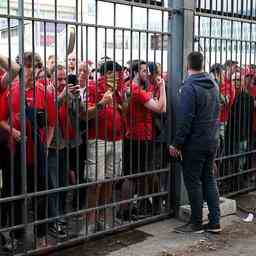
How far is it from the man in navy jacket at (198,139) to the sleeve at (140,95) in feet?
1.35

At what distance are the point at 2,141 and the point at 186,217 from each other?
230 centimetres

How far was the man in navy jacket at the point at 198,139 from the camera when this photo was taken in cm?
507

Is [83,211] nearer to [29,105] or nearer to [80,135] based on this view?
[80,135]

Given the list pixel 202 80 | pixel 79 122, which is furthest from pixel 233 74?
pixel 79 122

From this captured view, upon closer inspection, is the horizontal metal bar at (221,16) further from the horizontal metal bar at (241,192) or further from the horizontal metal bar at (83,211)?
the horizontal metal bar at (241,192)

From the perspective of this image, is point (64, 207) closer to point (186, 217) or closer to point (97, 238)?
point (97, 238)

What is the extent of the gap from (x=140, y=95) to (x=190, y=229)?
1.49 metres

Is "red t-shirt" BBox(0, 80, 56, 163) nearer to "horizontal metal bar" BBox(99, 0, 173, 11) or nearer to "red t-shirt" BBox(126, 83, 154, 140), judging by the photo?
"red t-shirt" BBox(126, 83, 154, 140)

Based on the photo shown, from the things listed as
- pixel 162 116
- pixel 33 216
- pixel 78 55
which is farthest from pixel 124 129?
pixel 33 216

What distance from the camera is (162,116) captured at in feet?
18.5

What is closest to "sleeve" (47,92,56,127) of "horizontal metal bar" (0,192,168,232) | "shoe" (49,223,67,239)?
"horizontal metal bar" (0,192,168,232)

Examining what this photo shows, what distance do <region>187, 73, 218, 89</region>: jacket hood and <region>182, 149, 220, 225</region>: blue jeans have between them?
0.67 metres

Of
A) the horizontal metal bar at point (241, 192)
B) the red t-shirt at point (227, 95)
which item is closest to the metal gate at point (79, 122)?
the red t-shirt at point (227, 95)

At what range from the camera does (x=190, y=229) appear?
536 centimetres
